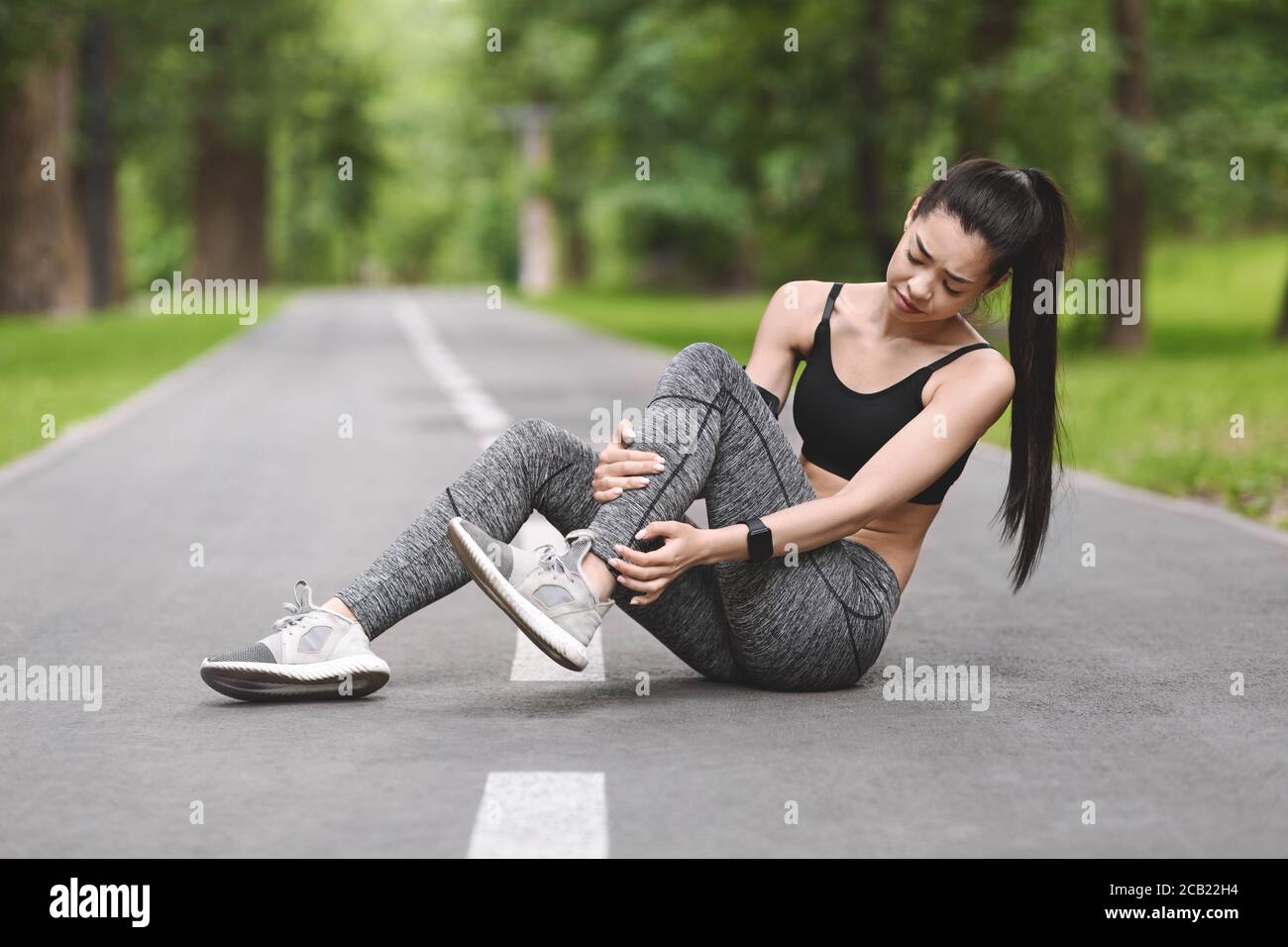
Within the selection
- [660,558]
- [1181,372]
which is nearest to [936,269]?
[660,558]

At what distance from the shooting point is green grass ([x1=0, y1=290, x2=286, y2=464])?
1502 cm

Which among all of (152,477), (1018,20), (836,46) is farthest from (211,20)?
(152,477)

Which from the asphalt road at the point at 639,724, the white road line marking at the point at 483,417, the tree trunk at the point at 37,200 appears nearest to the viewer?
the asphalt road at the point at 639,724

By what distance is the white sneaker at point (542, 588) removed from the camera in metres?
4.58

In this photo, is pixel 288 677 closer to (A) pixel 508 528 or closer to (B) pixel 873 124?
(A) pixel 508 528

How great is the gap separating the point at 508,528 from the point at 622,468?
1.41 ft

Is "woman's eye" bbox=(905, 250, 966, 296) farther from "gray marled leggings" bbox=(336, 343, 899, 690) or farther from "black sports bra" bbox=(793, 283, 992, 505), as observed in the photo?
"gray marled leggings" bbox=(336, 343, 899, 690)

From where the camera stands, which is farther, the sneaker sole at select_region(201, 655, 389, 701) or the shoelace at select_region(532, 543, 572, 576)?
the sneaker sole at select_region(201, 655, 389, 701)

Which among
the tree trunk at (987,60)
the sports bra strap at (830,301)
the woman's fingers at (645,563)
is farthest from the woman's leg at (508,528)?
the tree trunk at (987,60)

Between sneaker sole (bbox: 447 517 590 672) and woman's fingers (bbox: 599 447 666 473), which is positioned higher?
woman's fingers (bbox: 599 447 666 473)

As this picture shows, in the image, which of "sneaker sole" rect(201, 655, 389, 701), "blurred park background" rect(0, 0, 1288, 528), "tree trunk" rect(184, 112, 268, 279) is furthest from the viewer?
"tree trunk" rect(184, 112, 268, 279)

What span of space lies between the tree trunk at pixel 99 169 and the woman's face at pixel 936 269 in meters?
29.8

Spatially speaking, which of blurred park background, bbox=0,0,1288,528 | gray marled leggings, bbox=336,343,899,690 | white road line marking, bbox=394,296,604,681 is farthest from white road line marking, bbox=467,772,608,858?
blurred park background, bbox=0,0,1288,528

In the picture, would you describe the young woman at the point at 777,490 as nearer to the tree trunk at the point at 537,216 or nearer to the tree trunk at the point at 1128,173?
the tree trunk at the point at 1128,173
